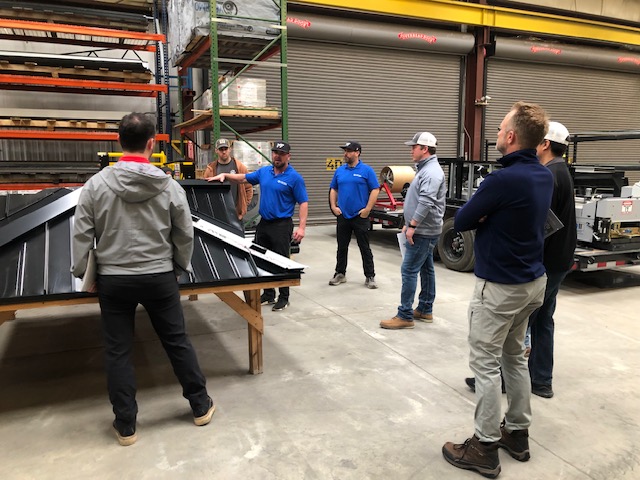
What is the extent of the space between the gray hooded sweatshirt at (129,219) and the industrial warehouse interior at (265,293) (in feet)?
0.08

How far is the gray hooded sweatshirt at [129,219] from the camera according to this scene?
262 centimetres

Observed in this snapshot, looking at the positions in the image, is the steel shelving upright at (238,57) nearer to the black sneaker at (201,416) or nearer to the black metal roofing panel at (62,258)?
the black metal roofing panel at (62,258)

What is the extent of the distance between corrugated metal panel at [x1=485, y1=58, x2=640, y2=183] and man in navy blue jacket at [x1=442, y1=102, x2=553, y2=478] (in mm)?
13248

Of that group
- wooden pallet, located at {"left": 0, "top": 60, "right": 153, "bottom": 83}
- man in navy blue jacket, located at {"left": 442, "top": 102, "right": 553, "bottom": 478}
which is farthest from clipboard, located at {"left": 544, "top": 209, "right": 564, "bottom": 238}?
wooden pallet, located at {"left": 0, "top": 60, "right": 153, "bottom": 83}

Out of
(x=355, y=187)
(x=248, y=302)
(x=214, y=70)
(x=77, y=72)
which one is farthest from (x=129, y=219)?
(x=77, y=72)

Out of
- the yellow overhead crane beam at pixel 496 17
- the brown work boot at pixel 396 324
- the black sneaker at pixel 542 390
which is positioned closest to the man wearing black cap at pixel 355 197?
the brown work boot at pixel 396 324

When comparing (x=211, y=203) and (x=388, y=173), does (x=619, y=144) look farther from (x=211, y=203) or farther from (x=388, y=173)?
(x=211, y=203)

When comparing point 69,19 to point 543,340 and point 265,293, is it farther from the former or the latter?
point 543,340

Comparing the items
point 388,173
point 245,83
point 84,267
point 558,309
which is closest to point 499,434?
point 84,267

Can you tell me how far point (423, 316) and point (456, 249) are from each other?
2.89 meters

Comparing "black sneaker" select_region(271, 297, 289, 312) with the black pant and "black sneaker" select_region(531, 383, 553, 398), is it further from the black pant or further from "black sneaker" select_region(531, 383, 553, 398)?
"black sneaker" select_region(531, 383, 553, 398)

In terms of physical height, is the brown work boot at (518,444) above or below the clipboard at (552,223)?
below

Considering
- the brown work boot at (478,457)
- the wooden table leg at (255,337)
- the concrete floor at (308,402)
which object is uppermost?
the wooden table leg at (255,337)

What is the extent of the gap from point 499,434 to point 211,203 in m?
3.15
